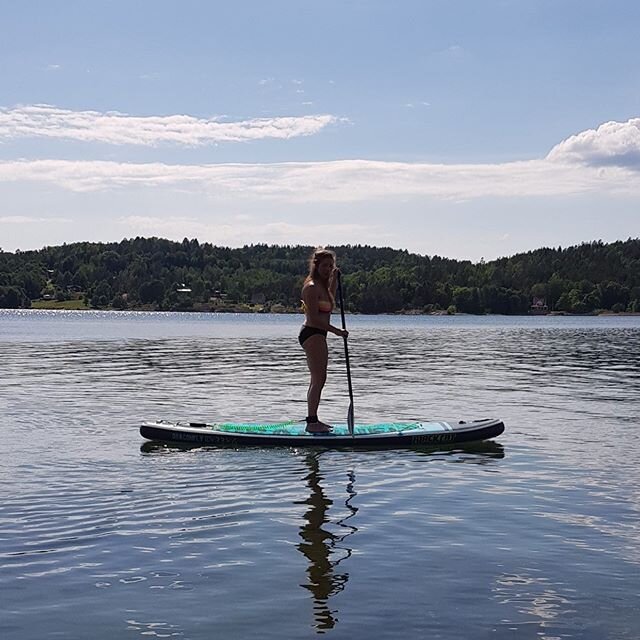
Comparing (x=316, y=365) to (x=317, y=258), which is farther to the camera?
(x=316, y=365)

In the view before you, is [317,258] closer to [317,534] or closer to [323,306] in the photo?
[323,306]

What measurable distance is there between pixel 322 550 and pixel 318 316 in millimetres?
6694

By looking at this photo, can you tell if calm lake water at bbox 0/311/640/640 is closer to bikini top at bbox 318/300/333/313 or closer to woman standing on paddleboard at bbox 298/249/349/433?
woman standing on paddleboard at bbox 298/249/349/433

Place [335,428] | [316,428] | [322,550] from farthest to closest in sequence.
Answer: [335,428]
[316,428]
[322,550]

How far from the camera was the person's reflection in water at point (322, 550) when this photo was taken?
773 cm

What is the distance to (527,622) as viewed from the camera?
24.1 feet

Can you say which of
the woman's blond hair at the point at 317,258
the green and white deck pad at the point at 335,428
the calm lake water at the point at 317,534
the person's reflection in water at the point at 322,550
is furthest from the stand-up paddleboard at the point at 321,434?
the woman's blond hair at the point at 317,258

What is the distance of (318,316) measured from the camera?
15.7m

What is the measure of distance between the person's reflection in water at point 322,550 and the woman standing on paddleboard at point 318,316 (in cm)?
288

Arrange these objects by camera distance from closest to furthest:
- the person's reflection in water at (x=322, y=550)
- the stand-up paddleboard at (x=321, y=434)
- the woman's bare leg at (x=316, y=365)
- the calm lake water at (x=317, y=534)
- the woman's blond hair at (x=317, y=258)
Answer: the calm lake water at (x=317, y=534) < the person's reflection in water at (x=322, y=550) < the woman's blond hair at (x=317, y=258) < the stand-up paddleboard at (x=321, y=434) < the woman's bare leg at (x=316, y=365)

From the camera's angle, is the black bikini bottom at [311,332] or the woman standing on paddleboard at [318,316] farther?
the black bikini bottom at [311,332]

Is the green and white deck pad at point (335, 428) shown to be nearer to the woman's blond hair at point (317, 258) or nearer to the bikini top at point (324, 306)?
the bikini top at point (324, 306)

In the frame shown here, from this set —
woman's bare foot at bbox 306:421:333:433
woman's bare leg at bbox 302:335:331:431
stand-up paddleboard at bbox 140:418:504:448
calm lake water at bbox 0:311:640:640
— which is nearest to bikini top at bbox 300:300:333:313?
woman's bare leg at bbox 302:335:331:431

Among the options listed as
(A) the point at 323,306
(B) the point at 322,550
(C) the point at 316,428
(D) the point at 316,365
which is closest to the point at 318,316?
(A) the point at 323,306
